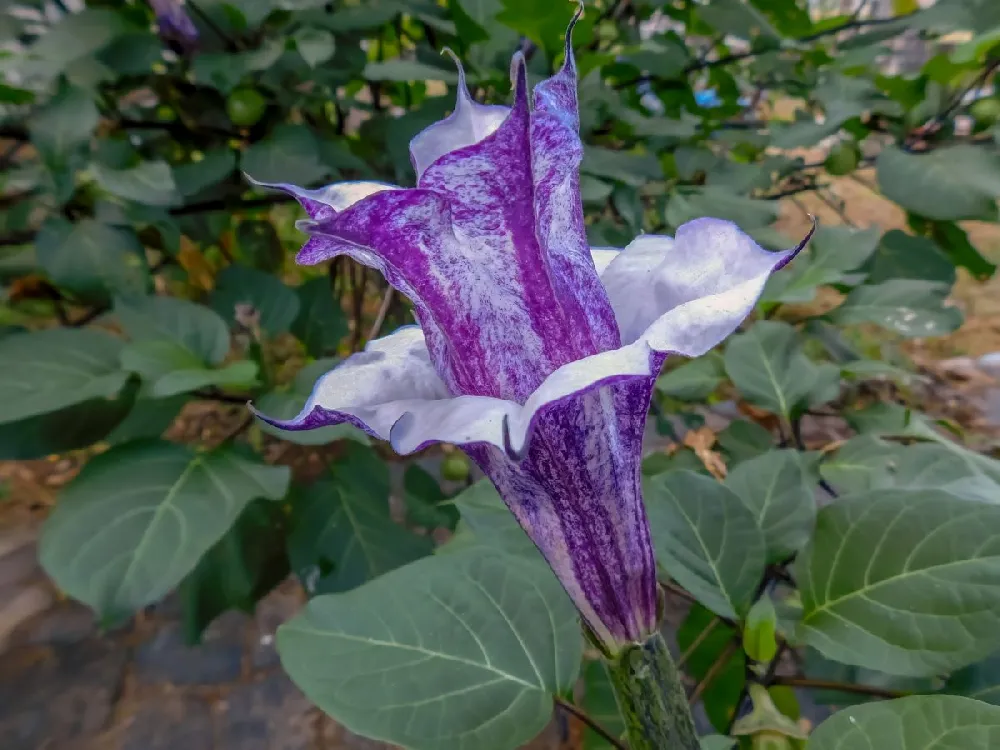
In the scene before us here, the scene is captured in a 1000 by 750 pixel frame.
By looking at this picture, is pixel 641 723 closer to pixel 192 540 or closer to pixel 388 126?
pixel 192 540

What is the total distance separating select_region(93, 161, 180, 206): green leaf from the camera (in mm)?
698

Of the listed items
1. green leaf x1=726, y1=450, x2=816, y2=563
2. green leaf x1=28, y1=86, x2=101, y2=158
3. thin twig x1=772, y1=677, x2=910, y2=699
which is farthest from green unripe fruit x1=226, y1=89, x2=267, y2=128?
thin twig x1=772, y1=677, x2=910, y2=699

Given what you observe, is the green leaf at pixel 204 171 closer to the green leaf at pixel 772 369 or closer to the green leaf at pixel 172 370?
the green leaf at pixel 172 370

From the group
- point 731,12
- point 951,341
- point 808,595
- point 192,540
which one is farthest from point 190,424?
point 951,341

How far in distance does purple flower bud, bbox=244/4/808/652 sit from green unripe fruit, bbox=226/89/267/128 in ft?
2.09

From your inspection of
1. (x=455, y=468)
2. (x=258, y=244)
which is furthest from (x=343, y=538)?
(x=258, y=244)

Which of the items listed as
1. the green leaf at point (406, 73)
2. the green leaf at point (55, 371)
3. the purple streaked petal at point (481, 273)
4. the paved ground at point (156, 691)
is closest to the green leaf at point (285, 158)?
the green leaf at point (406, 73)

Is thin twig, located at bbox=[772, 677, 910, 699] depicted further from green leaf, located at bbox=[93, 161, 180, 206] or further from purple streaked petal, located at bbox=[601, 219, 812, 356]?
green leaf, located at bbox=[93, 161, 180, 206]

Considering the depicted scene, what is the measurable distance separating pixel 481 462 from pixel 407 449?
0.07 m

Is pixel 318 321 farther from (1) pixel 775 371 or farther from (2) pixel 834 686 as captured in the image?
(2) pixel 834 686

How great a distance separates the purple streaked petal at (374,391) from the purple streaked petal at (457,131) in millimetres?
78

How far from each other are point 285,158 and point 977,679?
31.0 inches

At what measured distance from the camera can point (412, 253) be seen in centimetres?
25

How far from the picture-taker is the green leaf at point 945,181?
0.75 meters
